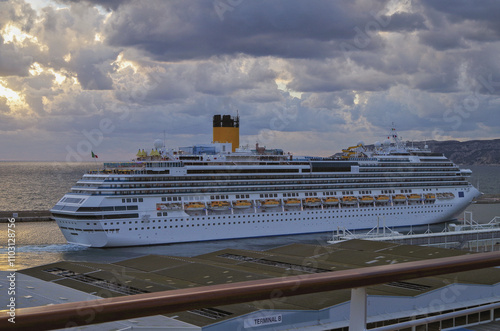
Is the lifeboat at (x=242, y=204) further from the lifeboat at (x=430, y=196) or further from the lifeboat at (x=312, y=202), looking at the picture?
the lifeboat at (x=430, y=196)

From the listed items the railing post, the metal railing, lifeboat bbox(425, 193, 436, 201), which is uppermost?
the metal railing

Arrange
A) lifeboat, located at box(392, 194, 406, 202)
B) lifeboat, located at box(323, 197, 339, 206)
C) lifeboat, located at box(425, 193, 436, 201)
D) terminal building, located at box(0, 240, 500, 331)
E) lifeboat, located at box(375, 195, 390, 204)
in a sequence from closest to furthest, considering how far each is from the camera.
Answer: terminal building, located at box(0, 240, 500, 331) < lifeboat, located at box(323, 197, 339, 206) < lifeboat, located at box(375, 195, 390, 204) < lifeboat, located at box(392, 194, 406, 202) < lifeboat, located at box(425, 193, 436, 201)

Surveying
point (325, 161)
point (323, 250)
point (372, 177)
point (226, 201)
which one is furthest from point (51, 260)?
point (372, 177)

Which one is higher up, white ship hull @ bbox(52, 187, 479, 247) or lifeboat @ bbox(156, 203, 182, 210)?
lifeboat @ bbox(156, 203, 182, 210)

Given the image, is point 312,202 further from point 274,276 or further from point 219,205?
point 274,276

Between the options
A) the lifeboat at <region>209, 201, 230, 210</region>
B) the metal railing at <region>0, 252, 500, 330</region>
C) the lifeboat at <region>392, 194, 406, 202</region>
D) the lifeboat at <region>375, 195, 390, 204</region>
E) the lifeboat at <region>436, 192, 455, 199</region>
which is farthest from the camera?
the lifeboat at <region>436, 192, 455, 199</region>

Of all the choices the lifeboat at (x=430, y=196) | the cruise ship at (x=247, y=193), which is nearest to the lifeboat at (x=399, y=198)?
the cruise ship at (x=247, y=193)

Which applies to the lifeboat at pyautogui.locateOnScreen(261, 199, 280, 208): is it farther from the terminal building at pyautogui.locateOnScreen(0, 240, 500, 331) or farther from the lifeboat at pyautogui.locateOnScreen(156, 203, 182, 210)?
the terminal building at pyautogui.locateOnScreen(0, 240, 500, 331)

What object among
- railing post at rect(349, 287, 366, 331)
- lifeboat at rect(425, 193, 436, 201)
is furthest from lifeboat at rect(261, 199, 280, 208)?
railing post at rect(349, 287, 366, 331)

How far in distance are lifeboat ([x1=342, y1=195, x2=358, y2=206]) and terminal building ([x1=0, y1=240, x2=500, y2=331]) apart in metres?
16.6

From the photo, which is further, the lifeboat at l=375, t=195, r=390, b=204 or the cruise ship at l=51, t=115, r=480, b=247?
the lifeboat at l=375, t=195, r=390, b=204

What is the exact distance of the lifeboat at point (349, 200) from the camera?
5245 cm

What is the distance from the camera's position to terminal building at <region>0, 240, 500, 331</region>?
14.5 m

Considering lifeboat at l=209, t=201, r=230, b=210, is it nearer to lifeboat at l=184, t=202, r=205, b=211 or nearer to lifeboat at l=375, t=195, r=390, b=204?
lifeboat at l=184, t=202, r=205, b=211
